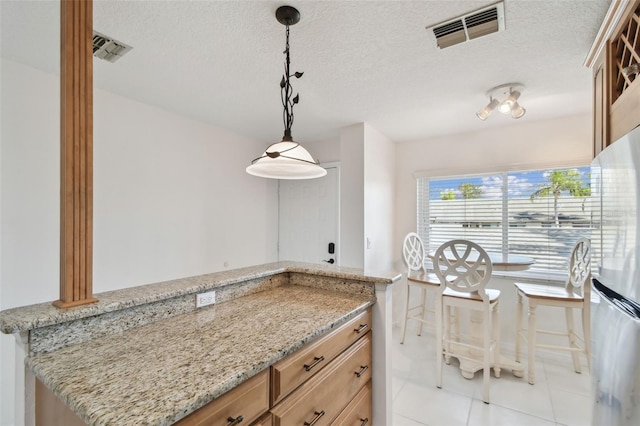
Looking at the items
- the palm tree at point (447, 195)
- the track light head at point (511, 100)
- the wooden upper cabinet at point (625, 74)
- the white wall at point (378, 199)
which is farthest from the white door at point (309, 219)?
the wooden upper cabinet at point (625, 74)

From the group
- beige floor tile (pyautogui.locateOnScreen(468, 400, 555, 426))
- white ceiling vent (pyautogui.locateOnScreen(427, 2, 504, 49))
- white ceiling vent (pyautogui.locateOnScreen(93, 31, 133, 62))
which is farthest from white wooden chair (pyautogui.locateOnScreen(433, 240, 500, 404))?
white ceiling vent (pyautogui.locateOnScreen(93, 31, 133, 62))

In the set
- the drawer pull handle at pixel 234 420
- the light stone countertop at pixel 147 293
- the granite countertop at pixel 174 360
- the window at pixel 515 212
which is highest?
the window at pixel 515 212

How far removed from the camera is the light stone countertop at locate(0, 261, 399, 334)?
92 cm

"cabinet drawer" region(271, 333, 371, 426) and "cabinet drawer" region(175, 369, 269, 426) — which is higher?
"cabinet drawer" region(175, 369, 269, 426)

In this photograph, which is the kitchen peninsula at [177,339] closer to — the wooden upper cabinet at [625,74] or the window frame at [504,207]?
the wooden upper cabinet at [625,74]

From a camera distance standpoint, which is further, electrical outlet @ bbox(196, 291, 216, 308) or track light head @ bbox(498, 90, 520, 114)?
track light head @ bbox(498, 90, 520, 114)

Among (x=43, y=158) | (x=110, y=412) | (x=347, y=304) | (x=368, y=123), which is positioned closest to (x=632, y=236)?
(x=347, y=304)

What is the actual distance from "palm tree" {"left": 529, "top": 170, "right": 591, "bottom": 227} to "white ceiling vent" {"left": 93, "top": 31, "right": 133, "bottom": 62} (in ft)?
13.0

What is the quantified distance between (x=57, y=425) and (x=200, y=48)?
6.42 ft

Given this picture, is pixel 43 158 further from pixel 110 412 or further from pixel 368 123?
pixel 368 123

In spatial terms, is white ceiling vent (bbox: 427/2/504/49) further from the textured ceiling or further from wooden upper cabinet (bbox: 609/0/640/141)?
wooden upper cabinet (bbox: 609/0/640/141)

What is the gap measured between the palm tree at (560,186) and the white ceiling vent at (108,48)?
13.0 feet

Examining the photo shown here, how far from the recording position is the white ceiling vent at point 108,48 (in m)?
1.72

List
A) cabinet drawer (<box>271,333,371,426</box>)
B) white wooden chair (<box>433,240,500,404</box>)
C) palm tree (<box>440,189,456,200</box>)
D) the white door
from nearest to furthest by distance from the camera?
cabinet drawer (<box>271,333,371,426</box>)
white wooden chair (<box>433,240,500,404</box>)
palm tree (<box>440,189,456,200</box>)
the white door
